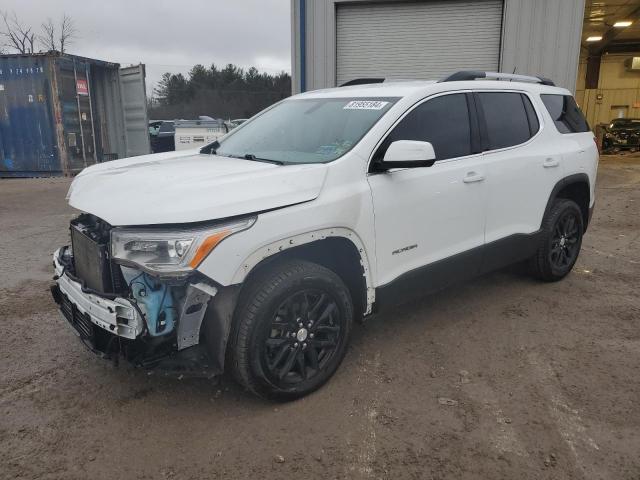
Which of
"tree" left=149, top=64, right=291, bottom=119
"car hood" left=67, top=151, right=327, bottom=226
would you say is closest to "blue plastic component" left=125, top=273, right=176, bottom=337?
"car hood" left=67, top=151, right=327, bottom=226

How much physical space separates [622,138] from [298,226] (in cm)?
2535

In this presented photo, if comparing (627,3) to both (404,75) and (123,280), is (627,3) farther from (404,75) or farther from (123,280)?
(123,280)

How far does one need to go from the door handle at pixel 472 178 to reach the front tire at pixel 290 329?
4.30 feet

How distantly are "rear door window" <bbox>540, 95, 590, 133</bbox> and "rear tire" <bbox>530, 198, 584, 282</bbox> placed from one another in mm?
701

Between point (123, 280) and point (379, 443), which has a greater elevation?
point (123, 280)

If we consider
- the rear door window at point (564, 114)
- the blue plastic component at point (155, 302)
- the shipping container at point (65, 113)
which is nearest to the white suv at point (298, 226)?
the blue plastic component at point (155, 302)

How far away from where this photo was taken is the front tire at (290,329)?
112 inches

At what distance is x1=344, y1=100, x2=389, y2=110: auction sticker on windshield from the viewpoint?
11.7ft

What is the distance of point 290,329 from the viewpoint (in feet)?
10.0

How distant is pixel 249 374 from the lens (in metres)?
2.92

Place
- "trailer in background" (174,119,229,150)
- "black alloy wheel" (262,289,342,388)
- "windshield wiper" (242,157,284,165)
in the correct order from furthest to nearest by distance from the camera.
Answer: "trailer in background" (174,119,229,150) < "windshield wiper" (242,157,284,165) < "black alloy wheel" (262,289,342,388)

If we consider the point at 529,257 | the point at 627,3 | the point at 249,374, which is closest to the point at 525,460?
the point at 249,374

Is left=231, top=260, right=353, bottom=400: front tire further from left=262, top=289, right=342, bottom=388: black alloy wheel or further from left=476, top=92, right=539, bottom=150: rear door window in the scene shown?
left=476, top=92, right=539, bottom=150: rear door window

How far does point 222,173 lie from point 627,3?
62.8ft
